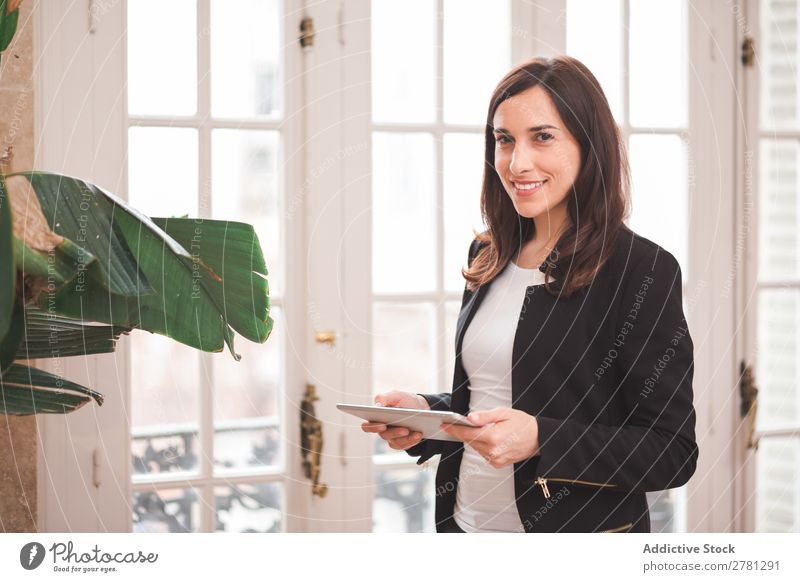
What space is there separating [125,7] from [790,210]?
1.32 meters

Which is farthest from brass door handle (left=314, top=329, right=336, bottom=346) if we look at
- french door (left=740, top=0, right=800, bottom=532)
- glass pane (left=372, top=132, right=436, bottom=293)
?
french door (left=740, top=0, right=800, bottom=532)

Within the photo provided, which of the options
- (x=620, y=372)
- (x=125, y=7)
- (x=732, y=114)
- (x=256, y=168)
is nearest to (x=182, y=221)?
(x=256, y=168)

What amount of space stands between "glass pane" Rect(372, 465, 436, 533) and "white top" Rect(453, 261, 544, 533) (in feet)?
1.18

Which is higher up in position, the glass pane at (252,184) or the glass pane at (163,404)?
the glass pane at (252,184)

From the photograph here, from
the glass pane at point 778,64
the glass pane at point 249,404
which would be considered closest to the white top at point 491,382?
A: the glass pane at point 249,404

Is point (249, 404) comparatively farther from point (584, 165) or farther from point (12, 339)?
point (584, 165)

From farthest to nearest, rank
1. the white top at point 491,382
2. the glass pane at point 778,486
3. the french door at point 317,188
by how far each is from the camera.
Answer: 1. the glass pane at point 778,486
2. the french door at point 317,188
3. the white top at point 491,382

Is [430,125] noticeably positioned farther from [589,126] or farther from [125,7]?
[125,7]

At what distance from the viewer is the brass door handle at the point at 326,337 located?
4.73 ft

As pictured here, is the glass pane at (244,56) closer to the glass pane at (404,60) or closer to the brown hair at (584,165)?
the glass pane at (404,60)

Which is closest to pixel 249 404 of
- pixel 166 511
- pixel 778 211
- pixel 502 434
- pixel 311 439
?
pixel 311 439

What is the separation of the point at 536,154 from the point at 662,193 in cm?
57
